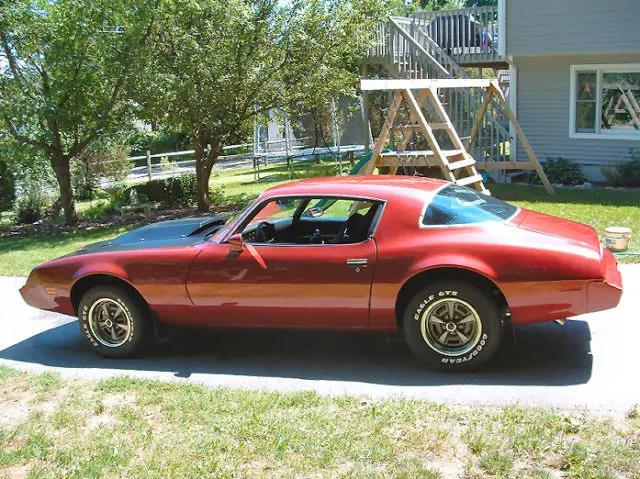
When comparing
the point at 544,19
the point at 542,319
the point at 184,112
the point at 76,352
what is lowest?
the point at 76,352

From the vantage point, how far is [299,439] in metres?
4.20

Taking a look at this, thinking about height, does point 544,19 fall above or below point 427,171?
above

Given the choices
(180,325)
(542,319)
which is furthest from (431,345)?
(180,325)

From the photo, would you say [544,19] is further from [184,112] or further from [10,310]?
[10,310]

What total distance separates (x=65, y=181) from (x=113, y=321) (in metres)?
10.3

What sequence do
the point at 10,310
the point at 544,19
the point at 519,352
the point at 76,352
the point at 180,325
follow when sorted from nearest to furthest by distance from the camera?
the point at 519,352 < the point at 180,325 < the point at 76,352 < the point at 10,310 < the point at 544,19

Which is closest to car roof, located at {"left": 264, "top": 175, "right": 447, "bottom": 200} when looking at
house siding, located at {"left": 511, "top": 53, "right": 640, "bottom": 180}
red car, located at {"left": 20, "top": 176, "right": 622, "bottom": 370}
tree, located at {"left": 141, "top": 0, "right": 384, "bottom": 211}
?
red car, located at {"left": 20, "top": 176, "right": 622, "bottom": 370}

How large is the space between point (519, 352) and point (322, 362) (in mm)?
1535

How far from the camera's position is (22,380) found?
5598 mm

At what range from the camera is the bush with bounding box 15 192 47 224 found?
695 inches

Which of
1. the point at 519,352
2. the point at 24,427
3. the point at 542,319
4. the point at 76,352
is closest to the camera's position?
the point at 24,427

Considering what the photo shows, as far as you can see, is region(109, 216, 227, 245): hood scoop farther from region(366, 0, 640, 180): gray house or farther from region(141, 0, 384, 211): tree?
region(366, 0, 640, 180): gray house

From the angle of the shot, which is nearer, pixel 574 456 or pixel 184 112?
pixel 574 456

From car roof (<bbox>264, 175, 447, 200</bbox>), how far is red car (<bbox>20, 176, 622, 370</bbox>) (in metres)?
0.01
